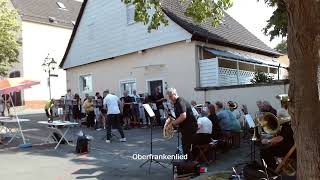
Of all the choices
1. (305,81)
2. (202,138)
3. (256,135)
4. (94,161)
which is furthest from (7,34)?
(305,81)

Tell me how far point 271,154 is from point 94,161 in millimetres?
4901

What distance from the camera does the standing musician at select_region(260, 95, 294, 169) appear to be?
7.99 m

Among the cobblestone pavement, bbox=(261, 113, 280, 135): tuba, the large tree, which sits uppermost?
the large tree

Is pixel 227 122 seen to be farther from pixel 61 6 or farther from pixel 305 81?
pixel 61 6

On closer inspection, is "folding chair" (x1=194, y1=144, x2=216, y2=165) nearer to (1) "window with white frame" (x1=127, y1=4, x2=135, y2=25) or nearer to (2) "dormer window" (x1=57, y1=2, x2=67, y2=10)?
(1) "window with white frame" (x1=127, y1=4, x2=135, y2=25)

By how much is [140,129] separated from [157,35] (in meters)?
5.42

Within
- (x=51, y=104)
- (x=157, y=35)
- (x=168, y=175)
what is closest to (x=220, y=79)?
(x=157, y=35)

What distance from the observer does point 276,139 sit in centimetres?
806

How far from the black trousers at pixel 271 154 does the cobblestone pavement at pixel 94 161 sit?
5.92 feet

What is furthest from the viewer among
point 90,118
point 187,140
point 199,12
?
point 90,118

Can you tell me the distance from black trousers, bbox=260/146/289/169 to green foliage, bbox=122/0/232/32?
242 inches

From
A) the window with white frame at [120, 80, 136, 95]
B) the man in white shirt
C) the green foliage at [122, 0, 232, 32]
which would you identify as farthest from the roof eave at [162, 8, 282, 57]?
the man in white shirt

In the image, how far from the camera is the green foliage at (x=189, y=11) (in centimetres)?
1307

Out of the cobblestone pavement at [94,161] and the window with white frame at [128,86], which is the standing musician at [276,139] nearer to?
the cobblestone pavement at [94,161]
